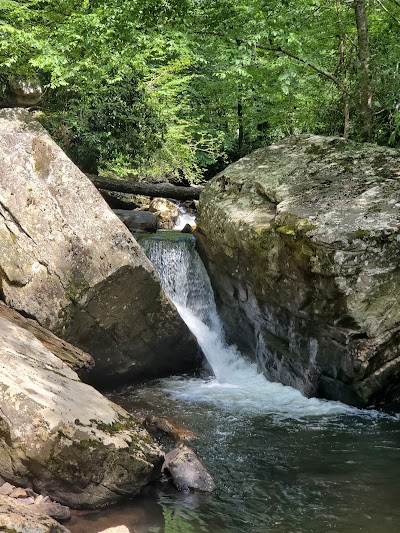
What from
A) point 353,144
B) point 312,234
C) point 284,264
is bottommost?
point 284,264

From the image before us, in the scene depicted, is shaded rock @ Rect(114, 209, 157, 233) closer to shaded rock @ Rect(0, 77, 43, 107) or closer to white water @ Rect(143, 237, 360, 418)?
white water @ Rect(143, 237, 360, 418)

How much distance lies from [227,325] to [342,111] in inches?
216

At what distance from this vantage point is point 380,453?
5.76m

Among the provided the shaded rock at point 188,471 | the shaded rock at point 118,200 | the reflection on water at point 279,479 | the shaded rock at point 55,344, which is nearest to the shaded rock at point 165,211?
the shaded rock at point 118,200

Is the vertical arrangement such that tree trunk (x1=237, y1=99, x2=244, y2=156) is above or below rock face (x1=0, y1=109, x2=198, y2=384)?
above

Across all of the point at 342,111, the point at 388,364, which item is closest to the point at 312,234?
the point at 388,364

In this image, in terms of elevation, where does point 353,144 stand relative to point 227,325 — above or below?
above

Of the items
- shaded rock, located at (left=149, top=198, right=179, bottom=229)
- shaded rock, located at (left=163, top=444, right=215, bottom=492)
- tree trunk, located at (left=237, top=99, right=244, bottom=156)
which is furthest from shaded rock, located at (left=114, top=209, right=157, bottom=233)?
shaded rock, located at (left=163, top=444, right=215, bottom=492)

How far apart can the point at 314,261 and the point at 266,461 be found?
2.69 m

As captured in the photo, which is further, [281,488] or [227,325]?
[227,325]

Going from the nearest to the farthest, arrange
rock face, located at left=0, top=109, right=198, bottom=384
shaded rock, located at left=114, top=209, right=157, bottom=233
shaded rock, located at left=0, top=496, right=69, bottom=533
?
1. shaded rock, located at left=0, top=496, right=69, bottom=533
2. rock face, located at left=0, top=109, right=198, bottom=384
3. shaded rock, located at left=114, top=209, right=157, bottom=233

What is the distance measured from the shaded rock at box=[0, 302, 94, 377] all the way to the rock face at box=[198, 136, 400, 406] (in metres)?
2.99

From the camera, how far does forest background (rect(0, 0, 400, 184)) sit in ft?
29.3

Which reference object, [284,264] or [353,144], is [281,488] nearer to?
[284,264]
